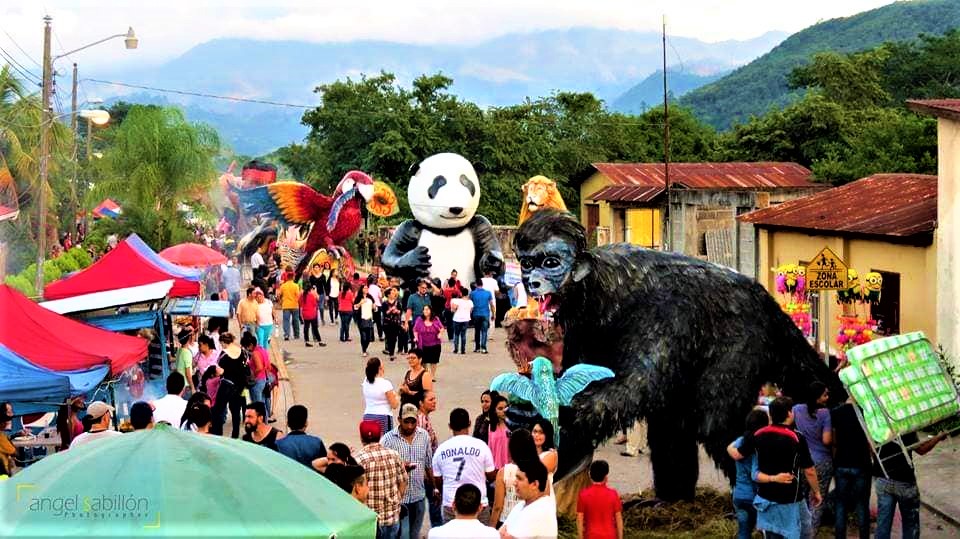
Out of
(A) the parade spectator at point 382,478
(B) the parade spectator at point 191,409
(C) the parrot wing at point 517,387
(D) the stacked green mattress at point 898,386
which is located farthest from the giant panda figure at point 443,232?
(A) the parade spectator at point 382,478

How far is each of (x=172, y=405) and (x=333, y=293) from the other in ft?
48.4

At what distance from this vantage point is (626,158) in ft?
172

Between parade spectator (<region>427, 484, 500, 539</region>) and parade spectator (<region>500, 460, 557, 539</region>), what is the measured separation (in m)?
0.44

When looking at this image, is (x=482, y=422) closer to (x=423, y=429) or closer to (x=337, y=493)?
(x=423, y=429)

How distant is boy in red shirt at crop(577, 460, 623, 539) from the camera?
9.02m

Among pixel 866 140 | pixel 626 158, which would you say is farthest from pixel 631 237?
pixel 626 158

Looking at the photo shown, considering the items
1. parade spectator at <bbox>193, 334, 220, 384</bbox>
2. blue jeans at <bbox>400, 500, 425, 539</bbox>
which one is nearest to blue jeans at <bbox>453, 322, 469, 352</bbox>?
parade spectator at <bbox>193, 334, 220, 384</bbox>

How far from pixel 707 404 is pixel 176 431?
612 cm

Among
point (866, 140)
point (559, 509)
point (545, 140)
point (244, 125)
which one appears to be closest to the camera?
point (559, 509)

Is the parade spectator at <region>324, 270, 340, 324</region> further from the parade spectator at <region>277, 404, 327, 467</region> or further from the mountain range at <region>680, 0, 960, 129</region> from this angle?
the mountain range at <region>680, 0, 960, 129</region>

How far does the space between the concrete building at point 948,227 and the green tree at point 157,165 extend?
2610 centimetres

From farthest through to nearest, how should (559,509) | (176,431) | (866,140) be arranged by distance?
(866,140) < (559,509) < (176,431)

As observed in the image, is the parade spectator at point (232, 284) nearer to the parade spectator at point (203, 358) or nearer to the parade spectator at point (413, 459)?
the parade spectator at point (203, 358)

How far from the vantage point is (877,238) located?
19266 mm
